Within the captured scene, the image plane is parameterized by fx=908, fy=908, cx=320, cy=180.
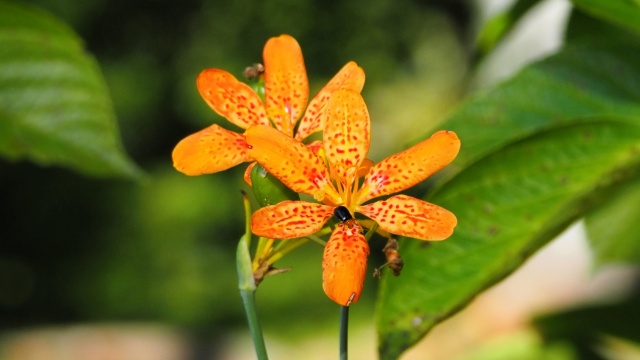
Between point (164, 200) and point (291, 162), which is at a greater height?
point (164, 200)

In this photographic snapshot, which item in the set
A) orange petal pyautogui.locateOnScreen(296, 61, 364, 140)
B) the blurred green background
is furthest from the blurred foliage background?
orange petal pyautogui.locateOnScreen(296, 61, 364, 140)

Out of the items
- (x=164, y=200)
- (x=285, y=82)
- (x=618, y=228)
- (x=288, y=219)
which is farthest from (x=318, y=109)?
(x=164, y=200)

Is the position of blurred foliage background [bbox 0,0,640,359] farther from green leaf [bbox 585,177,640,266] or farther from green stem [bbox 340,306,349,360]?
green stem [bbox 340,306,349,360]

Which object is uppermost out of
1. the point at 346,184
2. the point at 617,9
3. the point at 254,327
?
the point at 617,9

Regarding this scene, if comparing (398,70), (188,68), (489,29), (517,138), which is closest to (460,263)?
(517,138)

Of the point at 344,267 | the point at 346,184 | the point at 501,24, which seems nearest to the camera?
the point at 344,267

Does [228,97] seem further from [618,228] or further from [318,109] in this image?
[618,228]

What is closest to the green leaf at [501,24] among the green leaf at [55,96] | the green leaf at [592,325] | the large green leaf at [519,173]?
the large green leaf at [519,173]

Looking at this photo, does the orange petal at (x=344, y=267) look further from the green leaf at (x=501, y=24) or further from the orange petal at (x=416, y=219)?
the green leaf at (x=501, y=24)

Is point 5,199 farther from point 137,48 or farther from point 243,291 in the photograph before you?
point 243,291
